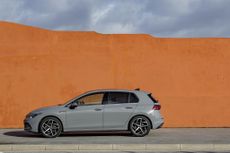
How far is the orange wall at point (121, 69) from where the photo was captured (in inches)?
727

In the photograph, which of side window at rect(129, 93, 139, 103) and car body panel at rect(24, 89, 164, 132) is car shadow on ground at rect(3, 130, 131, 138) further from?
side window at rect(129, 93, 139, 103)

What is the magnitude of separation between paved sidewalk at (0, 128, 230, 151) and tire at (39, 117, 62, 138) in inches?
8.1

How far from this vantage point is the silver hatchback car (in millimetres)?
15219

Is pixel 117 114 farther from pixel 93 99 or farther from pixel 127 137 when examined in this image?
pixel 93 99

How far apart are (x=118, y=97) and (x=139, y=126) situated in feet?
3.80

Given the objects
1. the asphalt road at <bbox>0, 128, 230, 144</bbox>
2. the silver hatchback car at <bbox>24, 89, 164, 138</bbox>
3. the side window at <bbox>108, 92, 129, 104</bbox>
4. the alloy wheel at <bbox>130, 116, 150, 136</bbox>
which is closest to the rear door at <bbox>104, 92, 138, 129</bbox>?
the silver hatchback car at <bbox>24, 89, 164, 138</bbox>

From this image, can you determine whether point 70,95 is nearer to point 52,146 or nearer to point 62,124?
point 62,124

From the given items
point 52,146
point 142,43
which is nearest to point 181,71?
point 142,43

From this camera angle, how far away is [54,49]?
1853cm

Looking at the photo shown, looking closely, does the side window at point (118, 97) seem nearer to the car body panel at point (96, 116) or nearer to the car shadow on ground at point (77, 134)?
the car body panel at point (96, 116)

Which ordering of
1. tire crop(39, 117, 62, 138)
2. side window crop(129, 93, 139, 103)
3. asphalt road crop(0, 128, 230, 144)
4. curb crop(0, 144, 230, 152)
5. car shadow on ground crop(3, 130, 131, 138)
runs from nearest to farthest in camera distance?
curb crop(0, 144, 230, 152), asphalt road crop(0, 128, 230, 144), tire crop(39, 117, 62, 138), side window crop(129, 93, 139, 103), car shadow on ground crop(3, 130, 131, 138)

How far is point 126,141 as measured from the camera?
14.1 metres

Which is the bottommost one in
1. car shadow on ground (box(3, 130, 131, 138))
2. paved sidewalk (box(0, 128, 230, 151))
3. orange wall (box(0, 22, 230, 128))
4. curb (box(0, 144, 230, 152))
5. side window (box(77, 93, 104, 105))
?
curb (box(0, 144, 230, 152))

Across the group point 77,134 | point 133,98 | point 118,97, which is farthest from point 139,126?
point 77,134
